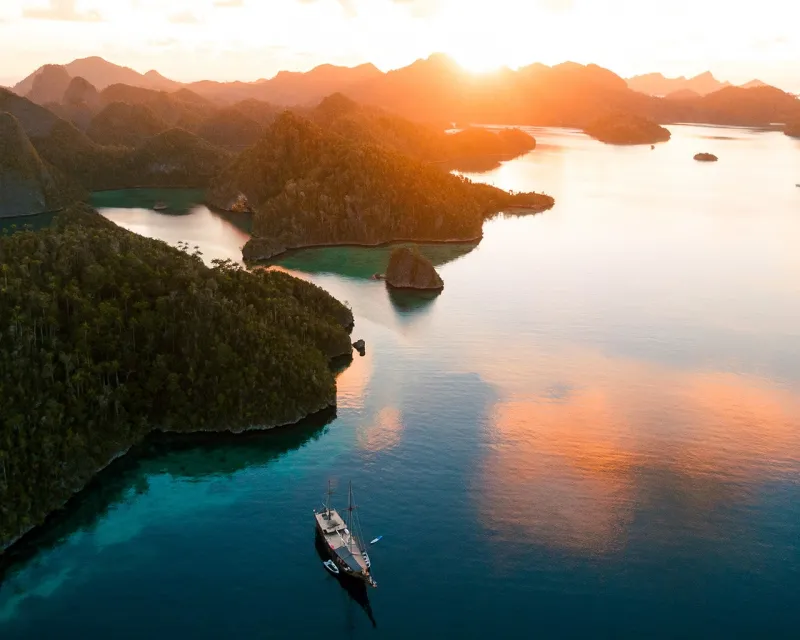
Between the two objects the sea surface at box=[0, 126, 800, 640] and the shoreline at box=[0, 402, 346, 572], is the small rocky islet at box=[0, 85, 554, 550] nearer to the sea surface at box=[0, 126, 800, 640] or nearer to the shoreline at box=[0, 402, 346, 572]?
the shoreline at box=[0, 402, 346, 572]

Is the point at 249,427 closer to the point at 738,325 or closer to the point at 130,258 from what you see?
the point at 130,258

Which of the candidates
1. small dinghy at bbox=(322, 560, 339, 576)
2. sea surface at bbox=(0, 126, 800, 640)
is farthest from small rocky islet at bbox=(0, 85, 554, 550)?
small dinghy at bbox=(322, 560, 339, 576)

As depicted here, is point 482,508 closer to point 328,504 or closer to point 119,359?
point 328,504

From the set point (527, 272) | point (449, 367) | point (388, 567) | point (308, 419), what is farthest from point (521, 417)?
point (527, 272)

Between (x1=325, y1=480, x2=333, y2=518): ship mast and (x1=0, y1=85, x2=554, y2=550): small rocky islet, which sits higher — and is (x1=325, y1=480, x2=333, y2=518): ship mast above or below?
below

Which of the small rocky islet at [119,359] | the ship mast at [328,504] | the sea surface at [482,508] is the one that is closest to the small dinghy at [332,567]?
the sea surface at [482,508]

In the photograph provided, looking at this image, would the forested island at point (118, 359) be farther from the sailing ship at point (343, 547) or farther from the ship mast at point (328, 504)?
the sailing ship at point (343, 547)

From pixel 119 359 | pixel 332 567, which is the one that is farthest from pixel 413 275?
pixel 332 567
